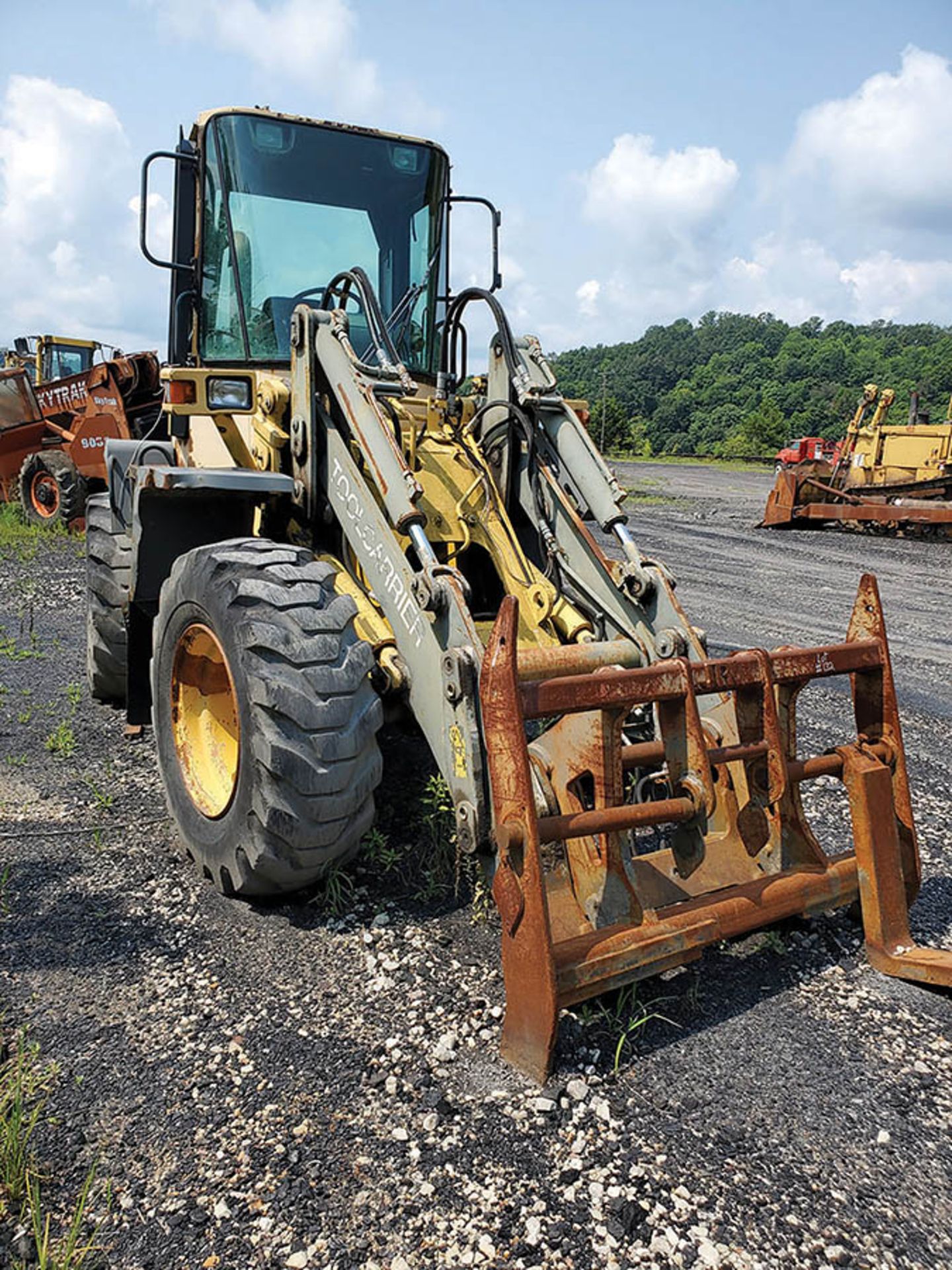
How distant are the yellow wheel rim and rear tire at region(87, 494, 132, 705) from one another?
56.1 inches

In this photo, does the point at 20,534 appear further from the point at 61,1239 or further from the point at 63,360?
the point at 61,1239

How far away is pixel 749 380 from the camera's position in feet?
257

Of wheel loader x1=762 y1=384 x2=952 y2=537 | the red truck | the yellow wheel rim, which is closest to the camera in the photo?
the yellow wheel rim

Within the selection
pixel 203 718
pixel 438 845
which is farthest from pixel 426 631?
pixel 203 718

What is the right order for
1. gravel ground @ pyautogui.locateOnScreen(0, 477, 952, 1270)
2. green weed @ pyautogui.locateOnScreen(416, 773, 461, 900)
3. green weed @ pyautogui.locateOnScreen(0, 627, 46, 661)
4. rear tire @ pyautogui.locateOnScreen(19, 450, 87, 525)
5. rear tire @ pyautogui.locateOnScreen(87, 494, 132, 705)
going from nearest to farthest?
1. gravel ground @ pyautogui.locateOnScreen(0, 477, 952, 1270)
2. green weed @ pyautogui.locateOnScreen(416, 773, 461, 900)
3. rear tire @ pyautogui.locateOnScreen(87, 494, 132, 705)
4. green weed @ pyautogui.locateOnScreen(0, 627, 46, 661)
5. rear tire @ pyautogui.locateOnScreen(19, 450, 87, 525)

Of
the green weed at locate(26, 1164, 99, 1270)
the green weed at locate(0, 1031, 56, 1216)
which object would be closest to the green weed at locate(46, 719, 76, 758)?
the green weed at locate(0, 1031, 56, 1216)

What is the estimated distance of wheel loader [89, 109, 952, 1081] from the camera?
119 inches

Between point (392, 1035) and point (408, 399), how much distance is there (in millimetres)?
2928

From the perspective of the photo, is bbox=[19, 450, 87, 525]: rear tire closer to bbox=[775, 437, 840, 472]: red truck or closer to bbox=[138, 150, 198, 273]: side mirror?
bbox=[138, 150, 198, 273]: side mirror

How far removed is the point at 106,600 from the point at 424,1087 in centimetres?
373

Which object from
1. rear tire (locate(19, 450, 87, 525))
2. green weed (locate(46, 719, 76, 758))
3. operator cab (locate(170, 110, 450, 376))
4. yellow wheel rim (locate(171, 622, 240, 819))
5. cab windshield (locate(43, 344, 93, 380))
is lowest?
green weed (locate(46, 719, 76, 758))

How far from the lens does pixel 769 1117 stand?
2543 mm

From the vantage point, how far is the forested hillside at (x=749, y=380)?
186ft

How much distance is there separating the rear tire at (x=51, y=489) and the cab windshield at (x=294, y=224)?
8.92 metres
